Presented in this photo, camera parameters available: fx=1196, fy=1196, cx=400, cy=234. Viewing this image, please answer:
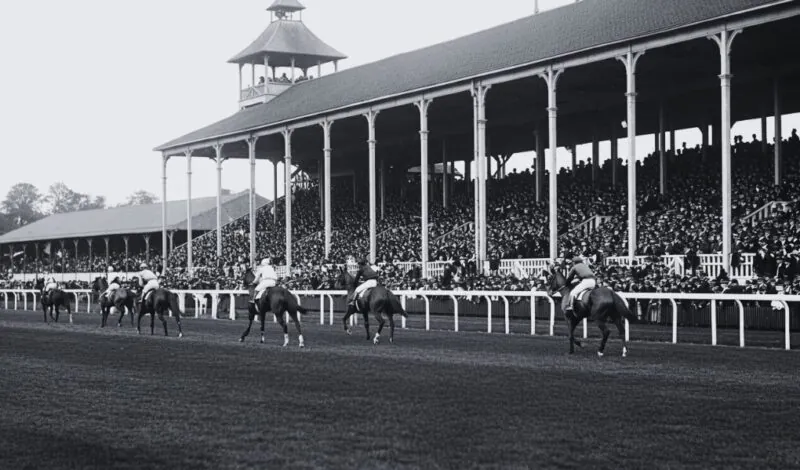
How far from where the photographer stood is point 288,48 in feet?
200

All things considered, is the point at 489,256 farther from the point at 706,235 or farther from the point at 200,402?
the point at 200,402

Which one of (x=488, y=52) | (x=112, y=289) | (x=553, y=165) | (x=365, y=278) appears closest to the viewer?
(x=365, y=278)

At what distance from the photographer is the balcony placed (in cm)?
6012

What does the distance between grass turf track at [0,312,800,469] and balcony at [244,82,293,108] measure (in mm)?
42401

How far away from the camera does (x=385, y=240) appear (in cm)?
4556

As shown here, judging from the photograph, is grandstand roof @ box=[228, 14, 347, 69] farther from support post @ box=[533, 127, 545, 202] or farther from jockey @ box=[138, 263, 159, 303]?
jockey @ box=[138, 263, 159, 303]

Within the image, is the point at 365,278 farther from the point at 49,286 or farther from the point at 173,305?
the point at 49,286

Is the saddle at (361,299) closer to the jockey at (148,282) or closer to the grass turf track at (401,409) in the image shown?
the grass turf track at (401,409)

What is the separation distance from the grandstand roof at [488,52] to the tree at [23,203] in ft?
289

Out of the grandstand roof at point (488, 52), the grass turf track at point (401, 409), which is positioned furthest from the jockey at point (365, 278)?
the grandstand roof at point (488, 52)

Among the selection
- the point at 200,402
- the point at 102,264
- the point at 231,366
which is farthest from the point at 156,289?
the point at 102,264

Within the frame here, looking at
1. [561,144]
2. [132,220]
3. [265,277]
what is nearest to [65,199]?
[132,220]

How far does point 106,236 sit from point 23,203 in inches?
3027

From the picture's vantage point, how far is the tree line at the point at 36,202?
5291 inches
